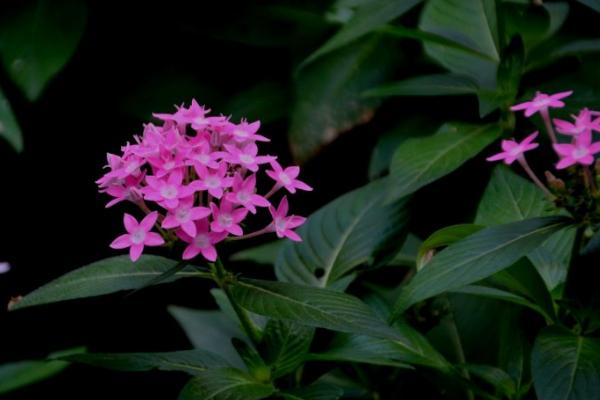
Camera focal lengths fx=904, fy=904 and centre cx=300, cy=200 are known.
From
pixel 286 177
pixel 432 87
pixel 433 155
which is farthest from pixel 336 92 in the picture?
pixel 286 177

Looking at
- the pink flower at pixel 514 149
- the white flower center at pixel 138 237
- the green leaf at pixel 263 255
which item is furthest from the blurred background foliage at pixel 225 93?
the white flower center at pixel 138 237

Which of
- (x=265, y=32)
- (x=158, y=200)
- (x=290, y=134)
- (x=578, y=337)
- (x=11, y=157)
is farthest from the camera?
(x=11, y=157)

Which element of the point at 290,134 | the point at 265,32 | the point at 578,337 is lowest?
the point at 578,337

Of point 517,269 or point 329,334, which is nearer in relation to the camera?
point 517,269

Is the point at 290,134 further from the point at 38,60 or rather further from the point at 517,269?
the point at 517,269

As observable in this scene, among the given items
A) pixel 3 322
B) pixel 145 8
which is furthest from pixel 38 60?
pixel 3 322

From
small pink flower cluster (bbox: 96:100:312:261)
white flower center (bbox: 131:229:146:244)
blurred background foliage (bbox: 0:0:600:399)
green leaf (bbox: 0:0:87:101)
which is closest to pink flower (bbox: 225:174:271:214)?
small pink flower cluster (bbox: 96:100:312:261)

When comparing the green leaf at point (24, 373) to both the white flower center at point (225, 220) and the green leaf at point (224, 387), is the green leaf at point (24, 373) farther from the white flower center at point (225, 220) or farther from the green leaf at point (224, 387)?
the white flower center at point (225, 220)
